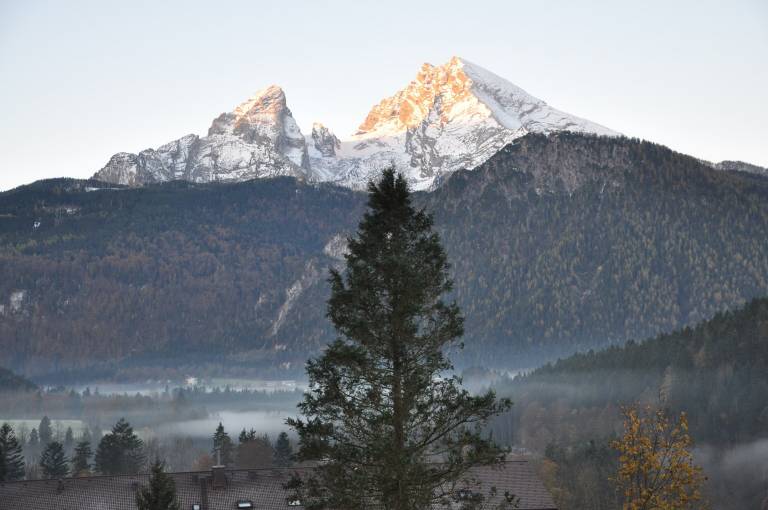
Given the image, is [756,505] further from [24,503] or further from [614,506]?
[24,503]

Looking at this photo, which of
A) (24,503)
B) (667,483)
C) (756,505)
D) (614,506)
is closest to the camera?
(667,483)

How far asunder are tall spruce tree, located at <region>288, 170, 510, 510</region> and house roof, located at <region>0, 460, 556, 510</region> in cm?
4322

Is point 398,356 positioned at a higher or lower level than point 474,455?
higher

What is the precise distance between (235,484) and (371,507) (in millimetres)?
51221

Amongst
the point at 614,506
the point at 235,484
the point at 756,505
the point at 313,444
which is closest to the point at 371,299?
the point at 313,444

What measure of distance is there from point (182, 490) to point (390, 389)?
51.8m

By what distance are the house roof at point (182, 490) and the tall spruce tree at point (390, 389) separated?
142ft

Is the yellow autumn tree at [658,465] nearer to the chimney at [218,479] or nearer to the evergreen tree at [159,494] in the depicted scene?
the evergreen tree at [159,494]

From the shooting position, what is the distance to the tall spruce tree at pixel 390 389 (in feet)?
165

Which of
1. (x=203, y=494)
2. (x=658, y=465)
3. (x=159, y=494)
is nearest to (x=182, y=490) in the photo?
(x=203, y=494)

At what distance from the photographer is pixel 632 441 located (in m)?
51.8

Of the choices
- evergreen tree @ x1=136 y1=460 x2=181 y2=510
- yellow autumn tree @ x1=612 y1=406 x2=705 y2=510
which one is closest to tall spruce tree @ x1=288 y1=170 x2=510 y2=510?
yellow autumn tree @ x1=612 y1=406 x2=705 y2=510

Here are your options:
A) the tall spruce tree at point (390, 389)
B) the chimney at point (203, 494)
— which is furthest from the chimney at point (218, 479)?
the tall spruce tree at point (390, 389)

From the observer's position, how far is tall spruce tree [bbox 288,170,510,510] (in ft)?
165
